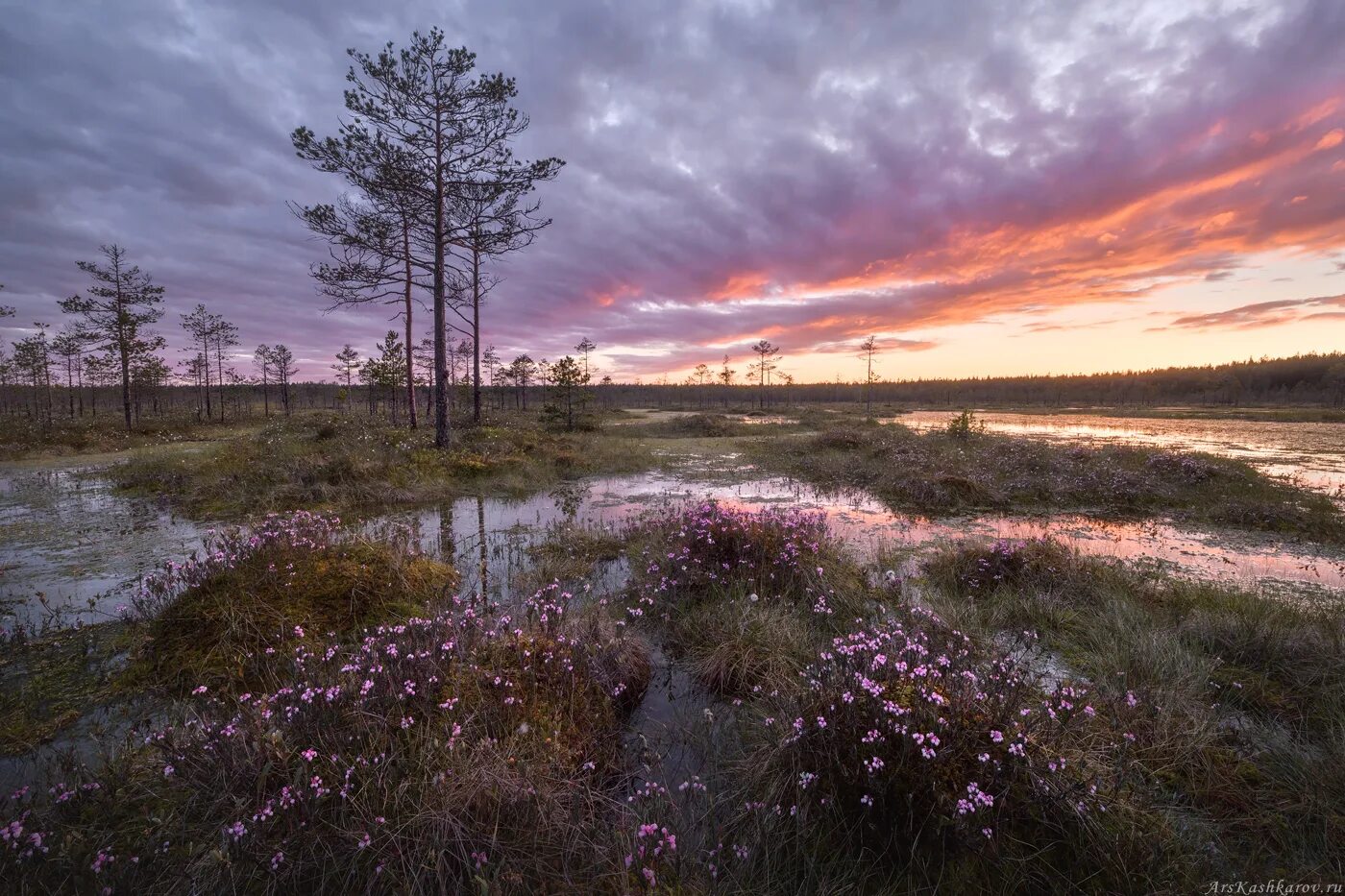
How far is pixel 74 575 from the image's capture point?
6152mm

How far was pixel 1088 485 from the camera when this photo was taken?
11.5 metres

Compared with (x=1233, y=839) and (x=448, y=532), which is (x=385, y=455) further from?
(x=1233, y=839)

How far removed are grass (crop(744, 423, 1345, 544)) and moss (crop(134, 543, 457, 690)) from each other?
10.1 metres

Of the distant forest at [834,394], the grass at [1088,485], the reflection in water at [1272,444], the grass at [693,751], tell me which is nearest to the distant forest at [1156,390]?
the distant forest at [834,394]

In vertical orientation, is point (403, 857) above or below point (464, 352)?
below

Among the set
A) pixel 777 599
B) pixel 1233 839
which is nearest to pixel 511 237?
pixel 777 599

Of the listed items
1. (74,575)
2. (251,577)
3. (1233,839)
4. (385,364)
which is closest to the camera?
(1233,839)

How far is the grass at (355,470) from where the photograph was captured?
1045 centimetres

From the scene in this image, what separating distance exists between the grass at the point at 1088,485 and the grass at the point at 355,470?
8140 millimetres

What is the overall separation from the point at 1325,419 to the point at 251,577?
61191 mm

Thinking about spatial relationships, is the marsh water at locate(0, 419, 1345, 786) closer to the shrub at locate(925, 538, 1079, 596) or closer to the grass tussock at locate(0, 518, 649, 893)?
the grass tussock at locate(0, 518, 649, 893)

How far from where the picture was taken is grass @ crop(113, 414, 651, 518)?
1045 cm

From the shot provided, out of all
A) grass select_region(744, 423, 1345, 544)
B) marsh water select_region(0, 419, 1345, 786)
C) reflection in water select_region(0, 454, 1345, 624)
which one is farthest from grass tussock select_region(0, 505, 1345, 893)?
grass select_region(744, 423, 1345, 544)

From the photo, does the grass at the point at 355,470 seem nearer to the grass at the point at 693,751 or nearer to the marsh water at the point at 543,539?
the marsh water at the point at 543,539
